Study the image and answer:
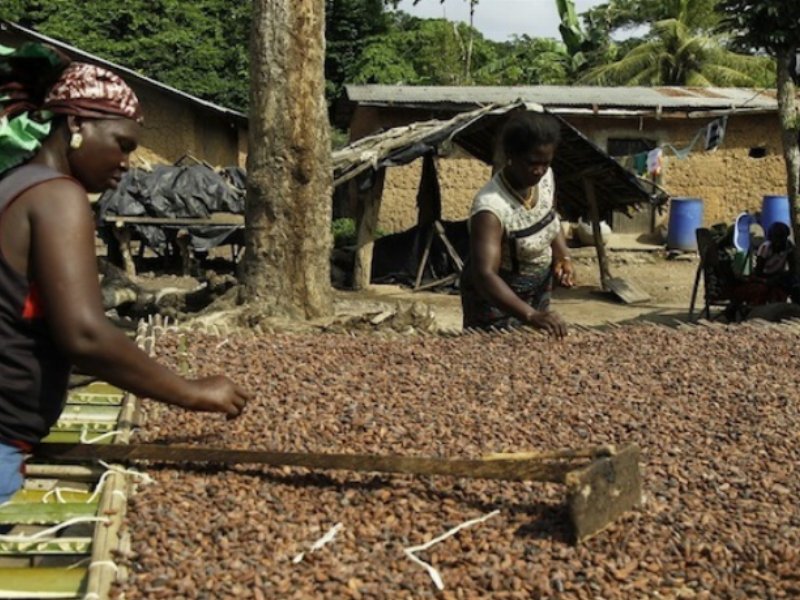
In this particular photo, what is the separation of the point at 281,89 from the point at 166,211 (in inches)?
290

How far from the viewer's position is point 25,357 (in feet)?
6.15

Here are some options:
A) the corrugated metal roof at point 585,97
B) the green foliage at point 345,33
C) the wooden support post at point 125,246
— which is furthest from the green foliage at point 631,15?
the wooden support post at point 125,246

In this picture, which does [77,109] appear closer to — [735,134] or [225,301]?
[225,301]

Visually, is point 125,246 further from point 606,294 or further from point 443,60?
point 443,60

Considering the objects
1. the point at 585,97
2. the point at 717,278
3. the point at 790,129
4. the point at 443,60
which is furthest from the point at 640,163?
the point at 443,60

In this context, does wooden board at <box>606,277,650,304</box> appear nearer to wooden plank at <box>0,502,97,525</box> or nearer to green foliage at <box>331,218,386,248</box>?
green foliage at <box>331,218,386,248</box>

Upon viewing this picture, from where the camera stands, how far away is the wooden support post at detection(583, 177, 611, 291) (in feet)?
39.5

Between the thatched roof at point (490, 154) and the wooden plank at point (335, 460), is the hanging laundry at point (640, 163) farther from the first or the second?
the wooden plank at point (335, 460)

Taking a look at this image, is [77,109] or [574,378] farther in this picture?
[574,378]

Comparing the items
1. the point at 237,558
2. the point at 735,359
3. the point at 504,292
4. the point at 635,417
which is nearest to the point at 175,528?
the point at 237,558

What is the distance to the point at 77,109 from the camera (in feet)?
Result: 6.24

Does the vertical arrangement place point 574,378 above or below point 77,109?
below

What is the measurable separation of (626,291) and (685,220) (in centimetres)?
337

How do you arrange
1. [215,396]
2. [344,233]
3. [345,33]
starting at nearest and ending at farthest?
[215,396]
[344,233]
[345,33]
